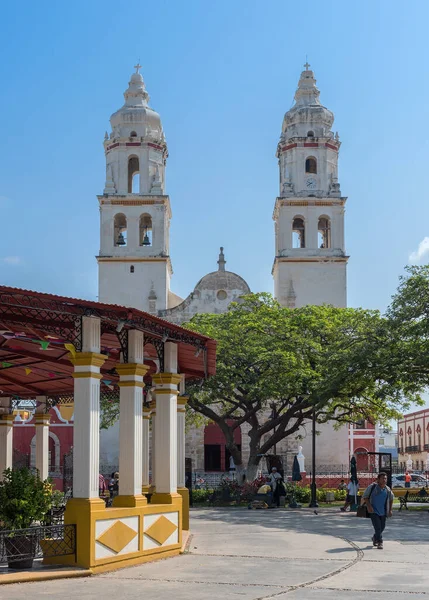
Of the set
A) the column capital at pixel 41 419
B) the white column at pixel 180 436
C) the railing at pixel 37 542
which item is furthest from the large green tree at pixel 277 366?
the railing at pixel 37 542

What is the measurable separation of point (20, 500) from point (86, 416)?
4.56 feet

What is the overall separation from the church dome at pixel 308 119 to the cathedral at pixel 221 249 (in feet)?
0.18

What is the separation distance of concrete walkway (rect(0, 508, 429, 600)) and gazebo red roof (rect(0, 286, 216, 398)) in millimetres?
3240

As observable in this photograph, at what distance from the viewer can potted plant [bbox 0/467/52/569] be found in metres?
11.5

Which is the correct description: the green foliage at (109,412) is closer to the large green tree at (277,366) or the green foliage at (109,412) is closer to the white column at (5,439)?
the large green tree at (277,366)

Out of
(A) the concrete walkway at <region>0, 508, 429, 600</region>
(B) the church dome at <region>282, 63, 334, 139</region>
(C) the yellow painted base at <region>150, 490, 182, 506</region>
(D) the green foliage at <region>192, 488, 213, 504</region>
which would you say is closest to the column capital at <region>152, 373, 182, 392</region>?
(C) the yellow painted base at <region>150, 490, 182, 506</region>

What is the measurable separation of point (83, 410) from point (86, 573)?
6.99ft

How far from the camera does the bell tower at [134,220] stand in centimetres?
4866

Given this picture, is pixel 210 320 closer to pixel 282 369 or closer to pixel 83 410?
pixel 282 369

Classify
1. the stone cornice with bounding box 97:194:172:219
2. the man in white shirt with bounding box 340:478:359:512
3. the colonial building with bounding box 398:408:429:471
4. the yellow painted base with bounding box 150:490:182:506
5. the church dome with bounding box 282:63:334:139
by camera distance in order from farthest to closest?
the colonial building with bounding box 398:408:429:471, the church dome with bounding box 282:63:334:139, the stone cornice with bounding box 97:194:172:219, the man in white shirt with bounding box 340:478:359:512, the yellow painted base with bounding box 150:490:182:506

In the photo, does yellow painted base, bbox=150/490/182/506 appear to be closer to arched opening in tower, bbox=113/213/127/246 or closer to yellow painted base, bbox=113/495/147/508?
yellow painted base, bbox=113/495/147/508

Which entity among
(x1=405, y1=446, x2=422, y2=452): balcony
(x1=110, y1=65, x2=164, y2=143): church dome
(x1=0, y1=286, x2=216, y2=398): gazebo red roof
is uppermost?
(x1=110, y1=65, x2=164, y2=143): church dome

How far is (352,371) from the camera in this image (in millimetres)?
→ 25219

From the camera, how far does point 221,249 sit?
50250 mm
